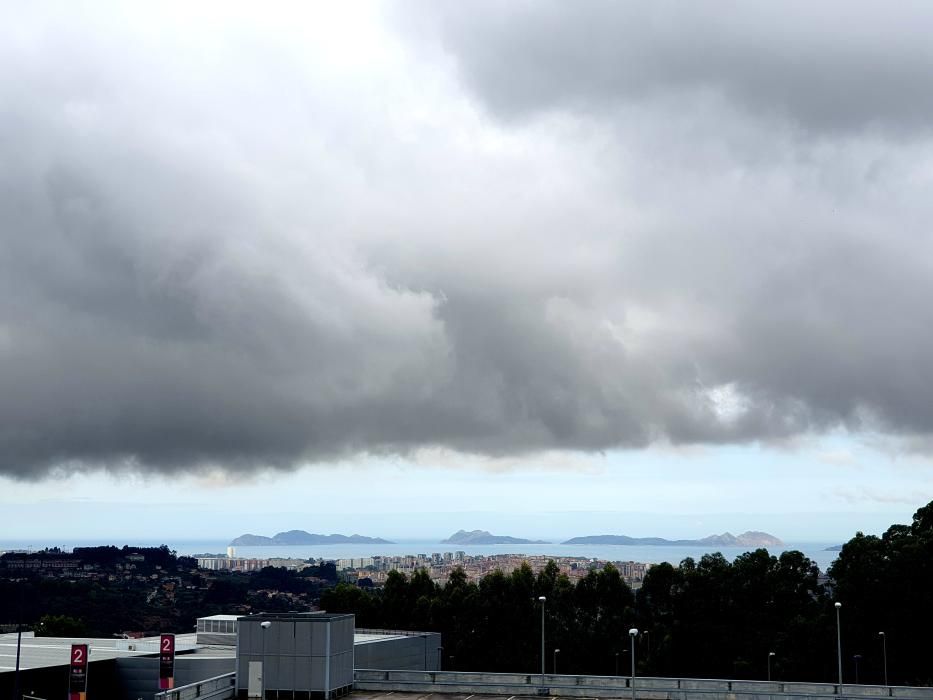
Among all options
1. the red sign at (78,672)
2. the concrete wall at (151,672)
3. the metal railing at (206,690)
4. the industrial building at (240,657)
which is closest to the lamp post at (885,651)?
the industrial building at (240,657)

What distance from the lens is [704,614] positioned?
107 meters

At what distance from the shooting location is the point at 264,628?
5656cm

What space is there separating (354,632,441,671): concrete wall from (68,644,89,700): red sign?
66.5 feet

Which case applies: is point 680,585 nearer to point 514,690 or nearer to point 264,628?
point 514,690

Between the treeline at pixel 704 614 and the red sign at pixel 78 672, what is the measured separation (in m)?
57.7

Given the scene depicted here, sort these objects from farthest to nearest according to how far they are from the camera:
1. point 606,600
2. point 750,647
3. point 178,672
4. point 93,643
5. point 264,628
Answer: point 606,600
point 750,647
point 93,643
point 178,672
point 264,628

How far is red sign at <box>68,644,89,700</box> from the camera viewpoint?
5638cm

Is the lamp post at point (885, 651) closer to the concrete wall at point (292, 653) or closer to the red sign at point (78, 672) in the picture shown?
the concrete wall at point (292, 653)

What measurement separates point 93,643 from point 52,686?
66.9 feet

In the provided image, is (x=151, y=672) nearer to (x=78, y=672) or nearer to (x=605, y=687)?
(x=78, y=672)

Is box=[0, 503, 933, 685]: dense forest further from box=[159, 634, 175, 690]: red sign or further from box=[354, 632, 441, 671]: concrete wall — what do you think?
box=[159, 634, 175, 690]: red sign

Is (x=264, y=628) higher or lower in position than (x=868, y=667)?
higher

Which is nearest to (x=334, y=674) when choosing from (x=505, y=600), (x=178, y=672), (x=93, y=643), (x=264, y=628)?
(x=264, y=628)

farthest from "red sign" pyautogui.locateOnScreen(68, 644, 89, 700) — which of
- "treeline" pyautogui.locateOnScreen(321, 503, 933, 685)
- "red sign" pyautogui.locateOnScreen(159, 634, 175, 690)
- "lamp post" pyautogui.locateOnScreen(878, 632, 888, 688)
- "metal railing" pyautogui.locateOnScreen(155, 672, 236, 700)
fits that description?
"lamp post" pyautogui.locateOnScreen(878, 632, 888, 688)
